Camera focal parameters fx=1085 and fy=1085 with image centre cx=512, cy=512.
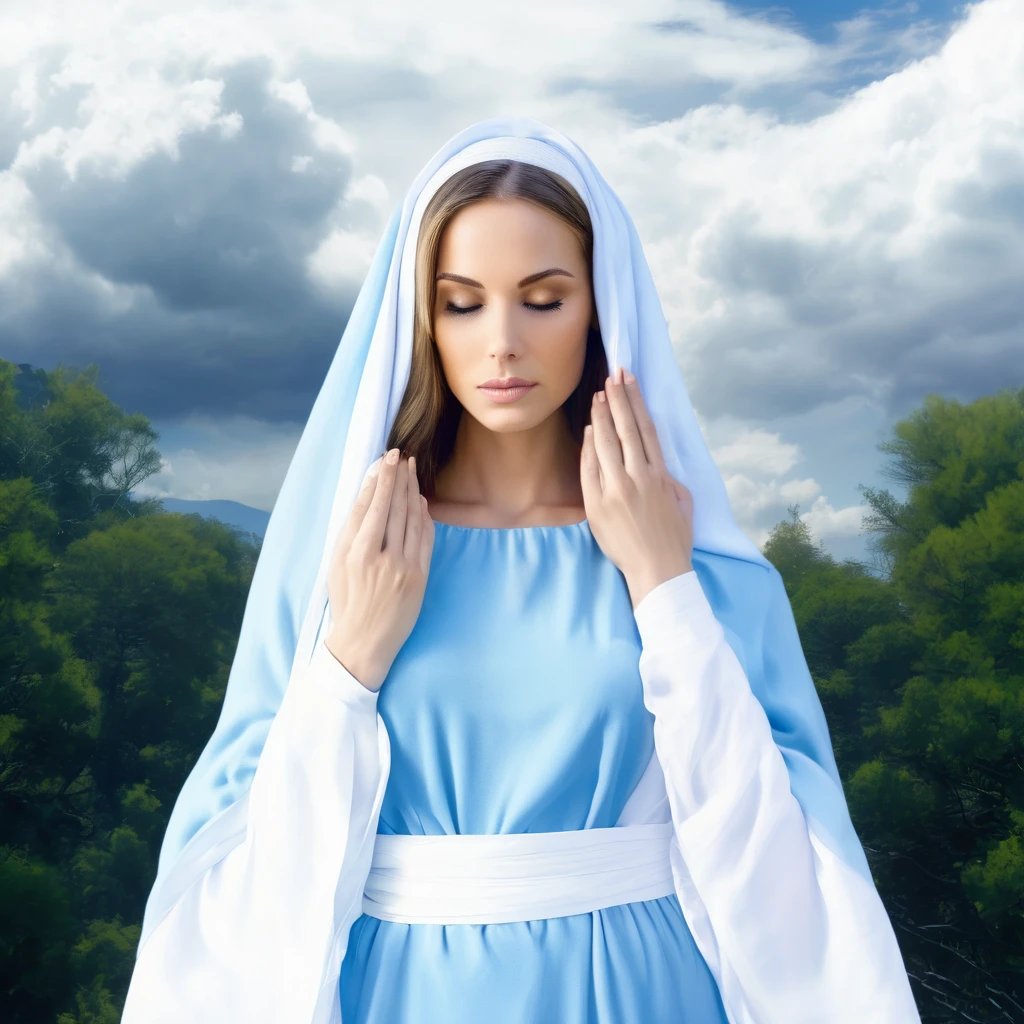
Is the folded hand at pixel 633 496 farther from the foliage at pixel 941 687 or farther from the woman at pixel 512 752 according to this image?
the foliage at pixel 941 687

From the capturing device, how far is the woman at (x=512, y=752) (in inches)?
60.7

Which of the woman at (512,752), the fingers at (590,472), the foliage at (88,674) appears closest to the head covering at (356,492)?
the woman at (512,752)

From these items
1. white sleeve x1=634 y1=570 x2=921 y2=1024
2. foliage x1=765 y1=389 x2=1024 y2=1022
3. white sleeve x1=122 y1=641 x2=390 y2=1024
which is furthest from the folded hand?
foliage x1=765 y1=389 x2=1024 y2=1022

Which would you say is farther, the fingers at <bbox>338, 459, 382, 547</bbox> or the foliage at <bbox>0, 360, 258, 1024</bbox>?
the foliage at <bbox>0, 360, 258, 1024</bbox>

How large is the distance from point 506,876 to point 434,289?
0.92 meters

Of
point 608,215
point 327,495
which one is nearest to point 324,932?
point 327,495

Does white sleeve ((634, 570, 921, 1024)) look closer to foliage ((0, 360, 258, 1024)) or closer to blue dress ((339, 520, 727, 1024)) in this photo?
blue dress ((339, 520, 727, 1024))

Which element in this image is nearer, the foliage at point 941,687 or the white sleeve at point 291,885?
the white sleeve at point 291,885

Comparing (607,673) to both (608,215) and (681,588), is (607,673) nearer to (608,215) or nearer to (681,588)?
(681,588)

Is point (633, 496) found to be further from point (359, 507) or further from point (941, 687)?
point (941, 687)

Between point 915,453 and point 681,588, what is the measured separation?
3.43m

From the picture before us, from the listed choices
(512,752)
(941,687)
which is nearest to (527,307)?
(512,752)

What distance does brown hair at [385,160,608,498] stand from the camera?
176 centimetres

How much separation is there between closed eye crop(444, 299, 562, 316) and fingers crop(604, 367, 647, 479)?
0.49 ft
